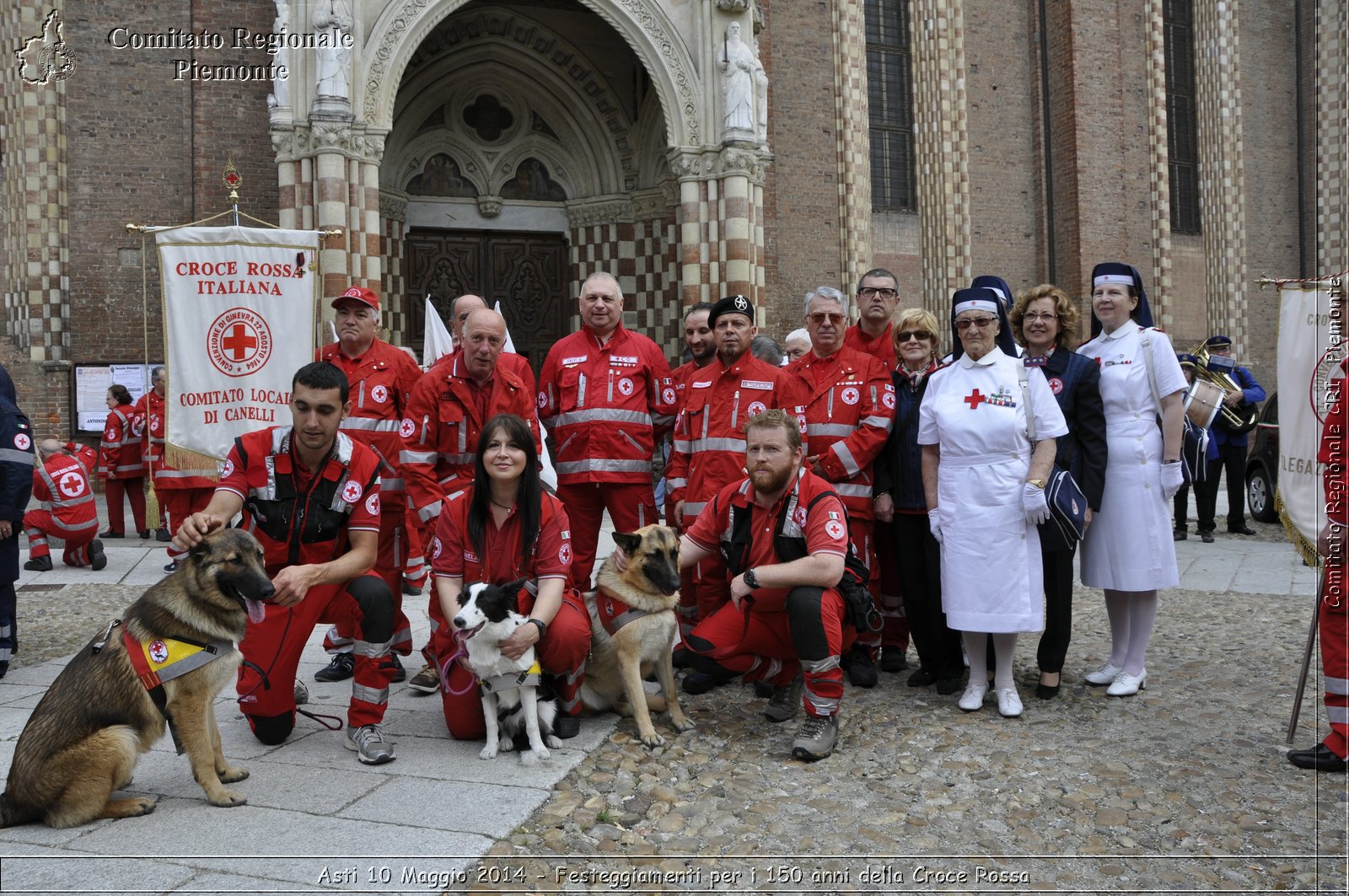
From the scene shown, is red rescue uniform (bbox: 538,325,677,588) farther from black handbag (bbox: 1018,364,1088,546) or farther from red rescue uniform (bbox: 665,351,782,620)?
black handbag (bbox: 1018,364,1088,546)

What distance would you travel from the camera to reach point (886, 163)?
62.2 feet

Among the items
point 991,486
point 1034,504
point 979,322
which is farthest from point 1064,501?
point 979,322

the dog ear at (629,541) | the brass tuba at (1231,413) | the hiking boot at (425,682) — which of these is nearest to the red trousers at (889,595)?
the dog ear at (629,541)

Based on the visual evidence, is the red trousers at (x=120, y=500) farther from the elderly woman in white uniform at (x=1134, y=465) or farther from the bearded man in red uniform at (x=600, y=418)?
the elderly woman in white uniform at (x=1134, y=465)

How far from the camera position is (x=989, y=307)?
17.0 ft

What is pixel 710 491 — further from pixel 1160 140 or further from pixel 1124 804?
pixel 1160 140

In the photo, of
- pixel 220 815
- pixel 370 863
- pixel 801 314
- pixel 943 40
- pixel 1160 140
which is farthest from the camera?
pixel 1160 140

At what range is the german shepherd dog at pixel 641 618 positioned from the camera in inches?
184

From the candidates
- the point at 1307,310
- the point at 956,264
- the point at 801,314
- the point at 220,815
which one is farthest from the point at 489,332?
the point at 956,264

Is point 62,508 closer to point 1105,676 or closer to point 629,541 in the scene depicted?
point 629,541

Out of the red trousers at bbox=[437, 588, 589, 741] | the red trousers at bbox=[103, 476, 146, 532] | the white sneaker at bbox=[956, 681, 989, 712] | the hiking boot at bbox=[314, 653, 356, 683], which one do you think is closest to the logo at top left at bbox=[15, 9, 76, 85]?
the red trousers at bbox=[103, 476, 146, 532]

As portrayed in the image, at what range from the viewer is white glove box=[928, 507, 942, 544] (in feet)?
17.3

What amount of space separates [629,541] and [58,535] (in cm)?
773

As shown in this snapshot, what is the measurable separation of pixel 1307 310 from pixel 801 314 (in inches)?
496
